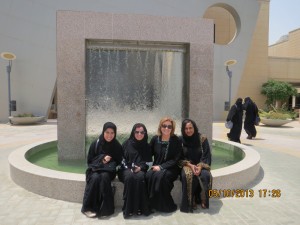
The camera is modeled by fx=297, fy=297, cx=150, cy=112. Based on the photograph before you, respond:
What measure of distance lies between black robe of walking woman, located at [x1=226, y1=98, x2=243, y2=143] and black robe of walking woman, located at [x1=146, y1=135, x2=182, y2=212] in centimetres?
517

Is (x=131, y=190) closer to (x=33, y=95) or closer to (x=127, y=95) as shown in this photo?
(x=127, y=95)

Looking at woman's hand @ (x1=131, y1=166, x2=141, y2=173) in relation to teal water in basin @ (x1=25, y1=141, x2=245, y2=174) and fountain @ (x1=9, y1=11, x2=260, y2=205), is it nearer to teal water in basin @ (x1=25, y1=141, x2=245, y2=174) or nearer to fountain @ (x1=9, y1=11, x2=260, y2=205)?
teal water in basin @ (x1=25, y1=141, x2=245, y2=174)

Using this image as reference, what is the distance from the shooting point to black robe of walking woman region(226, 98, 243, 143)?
9.04 metres

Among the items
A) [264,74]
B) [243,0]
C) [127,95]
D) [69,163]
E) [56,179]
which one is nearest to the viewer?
[56,179]

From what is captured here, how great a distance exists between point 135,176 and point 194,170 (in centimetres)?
83

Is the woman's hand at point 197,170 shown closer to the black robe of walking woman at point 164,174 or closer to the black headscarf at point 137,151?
the black robe of walking woman at point 164,174

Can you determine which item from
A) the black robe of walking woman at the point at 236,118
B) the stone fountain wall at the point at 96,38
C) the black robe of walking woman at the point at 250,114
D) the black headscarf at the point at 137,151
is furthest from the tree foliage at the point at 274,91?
the black headscarf at the point at 137,151

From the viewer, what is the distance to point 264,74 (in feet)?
81.8

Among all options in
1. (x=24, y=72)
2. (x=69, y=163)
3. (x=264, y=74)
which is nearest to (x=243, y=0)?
(x=264, y=74)

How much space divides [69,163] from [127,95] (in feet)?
6.25

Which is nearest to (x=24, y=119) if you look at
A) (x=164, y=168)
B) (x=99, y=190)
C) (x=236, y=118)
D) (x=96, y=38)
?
(x=96, y=38)

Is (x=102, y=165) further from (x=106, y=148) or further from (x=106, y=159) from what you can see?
(x=106, y=148)

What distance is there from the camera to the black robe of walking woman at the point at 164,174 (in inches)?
158

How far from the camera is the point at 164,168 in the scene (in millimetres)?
4164
